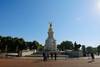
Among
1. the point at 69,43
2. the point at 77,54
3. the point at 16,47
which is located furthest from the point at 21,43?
the point at 69,43

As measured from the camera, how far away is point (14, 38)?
10900 cm

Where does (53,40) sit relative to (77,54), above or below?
above

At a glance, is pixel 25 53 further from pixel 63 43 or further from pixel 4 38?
pixel 63 43

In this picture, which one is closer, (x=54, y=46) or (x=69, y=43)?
(x=54, y=46)

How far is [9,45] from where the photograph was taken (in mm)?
103562

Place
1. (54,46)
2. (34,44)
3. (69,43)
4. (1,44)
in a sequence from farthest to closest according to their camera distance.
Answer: (69,43), (34,44), (1,44), (54,46)

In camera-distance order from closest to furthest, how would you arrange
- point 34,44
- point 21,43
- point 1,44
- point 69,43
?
point 1,44 < point 21,43 < point 34,44 < point 69,43

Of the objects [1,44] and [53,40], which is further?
[1,44]

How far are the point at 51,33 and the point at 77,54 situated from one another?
20892 millimetres

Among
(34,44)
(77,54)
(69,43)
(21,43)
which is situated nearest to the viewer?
(77,54)

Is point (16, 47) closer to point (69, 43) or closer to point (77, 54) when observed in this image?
point (77, 54)

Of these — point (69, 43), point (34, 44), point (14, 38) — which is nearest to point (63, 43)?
point (69, 43)

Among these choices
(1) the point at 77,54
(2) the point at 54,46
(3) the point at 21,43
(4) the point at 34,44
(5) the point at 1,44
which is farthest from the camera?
(4) the point at 34,44

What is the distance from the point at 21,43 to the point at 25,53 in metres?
38.6
